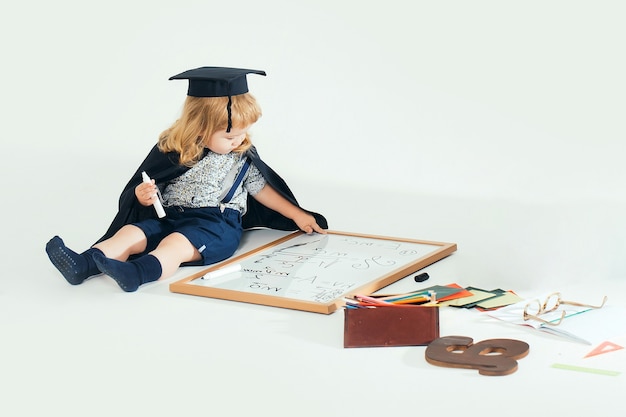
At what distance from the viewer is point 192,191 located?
3348mm

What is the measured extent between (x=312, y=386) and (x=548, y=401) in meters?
0.50

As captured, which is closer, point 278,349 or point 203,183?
point 278,349

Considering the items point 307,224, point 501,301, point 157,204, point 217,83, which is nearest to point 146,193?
point 157,204

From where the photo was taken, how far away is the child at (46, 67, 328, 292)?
3129 mm

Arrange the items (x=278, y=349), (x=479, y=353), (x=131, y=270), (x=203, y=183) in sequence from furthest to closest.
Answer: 1. (x=203, y=183)
2. (x=131, y=270)
3. (x=278, y=349)
4. (x=479, y=353)

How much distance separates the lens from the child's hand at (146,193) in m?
3.22

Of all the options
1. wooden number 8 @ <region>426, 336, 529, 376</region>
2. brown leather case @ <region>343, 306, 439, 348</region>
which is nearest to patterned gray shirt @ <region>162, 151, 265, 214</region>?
brown leather case @ <region>343, 306, 439, 348</region>

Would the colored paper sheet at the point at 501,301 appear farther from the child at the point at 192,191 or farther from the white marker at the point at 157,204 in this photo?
the white marker at the point at 157,204

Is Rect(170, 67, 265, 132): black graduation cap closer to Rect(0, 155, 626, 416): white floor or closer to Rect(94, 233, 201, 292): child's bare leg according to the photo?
Rect(94, 233, 201, 292): child's bare leg

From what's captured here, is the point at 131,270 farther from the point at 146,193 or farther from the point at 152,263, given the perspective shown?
the point at 146,193

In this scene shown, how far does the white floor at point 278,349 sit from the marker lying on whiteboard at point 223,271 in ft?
0.41

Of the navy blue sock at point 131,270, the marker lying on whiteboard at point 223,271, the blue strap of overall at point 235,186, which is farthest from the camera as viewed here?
the blue strap of overall at point 235,186

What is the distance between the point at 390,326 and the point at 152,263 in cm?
81

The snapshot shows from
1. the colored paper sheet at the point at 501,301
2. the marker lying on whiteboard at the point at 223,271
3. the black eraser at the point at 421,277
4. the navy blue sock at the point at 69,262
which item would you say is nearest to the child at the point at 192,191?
the navy blue sock at the point at 69,262
